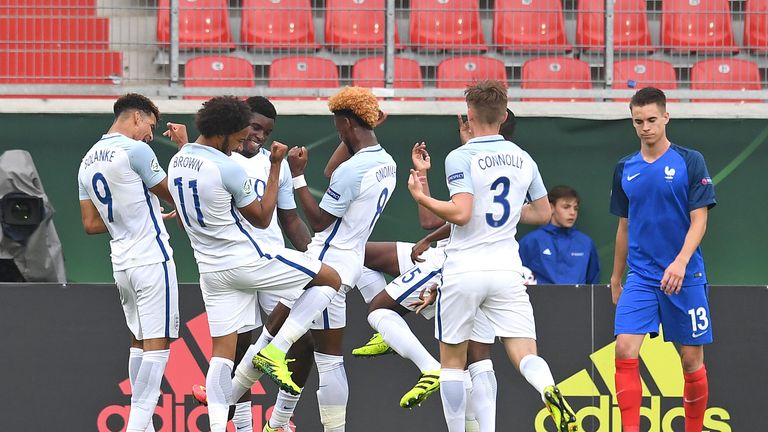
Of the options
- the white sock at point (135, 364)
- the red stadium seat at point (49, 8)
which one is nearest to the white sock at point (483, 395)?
the white sock at point (135, 364)

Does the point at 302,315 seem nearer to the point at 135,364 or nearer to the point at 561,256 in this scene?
the point at 135,364

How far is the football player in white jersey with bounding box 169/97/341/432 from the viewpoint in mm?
7250

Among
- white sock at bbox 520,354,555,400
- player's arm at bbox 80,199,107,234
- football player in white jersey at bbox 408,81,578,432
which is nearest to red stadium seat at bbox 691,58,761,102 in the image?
football player in white jersey at bbox 408,81,578,432

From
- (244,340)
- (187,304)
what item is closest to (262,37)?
(187,304)

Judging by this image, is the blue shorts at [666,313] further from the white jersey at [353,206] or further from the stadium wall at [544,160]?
the stadium wall at [544,160]

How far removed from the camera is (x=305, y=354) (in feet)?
27.8

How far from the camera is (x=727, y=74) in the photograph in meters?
11.9

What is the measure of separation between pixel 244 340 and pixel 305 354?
0.43 m

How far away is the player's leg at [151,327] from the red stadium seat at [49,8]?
4.58 m

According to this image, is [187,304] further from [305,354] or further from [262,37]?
[262,37]

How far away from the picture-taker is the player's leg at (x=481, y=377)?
25.5 ft

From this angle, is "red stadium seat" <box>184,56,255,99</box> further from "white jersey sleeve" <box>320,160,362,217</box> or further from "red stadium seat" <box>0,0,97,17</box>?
"white jersey sleeve" <box>320,160,362,217</box>

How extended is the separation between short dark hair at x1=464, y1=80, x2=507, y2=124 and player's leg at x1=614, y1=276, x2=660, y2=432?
1.56 m

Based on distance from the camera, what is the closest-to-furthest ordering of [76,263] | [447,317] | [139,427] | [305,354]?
[447,317] < [139,427] < [305,354] < [76,263]
